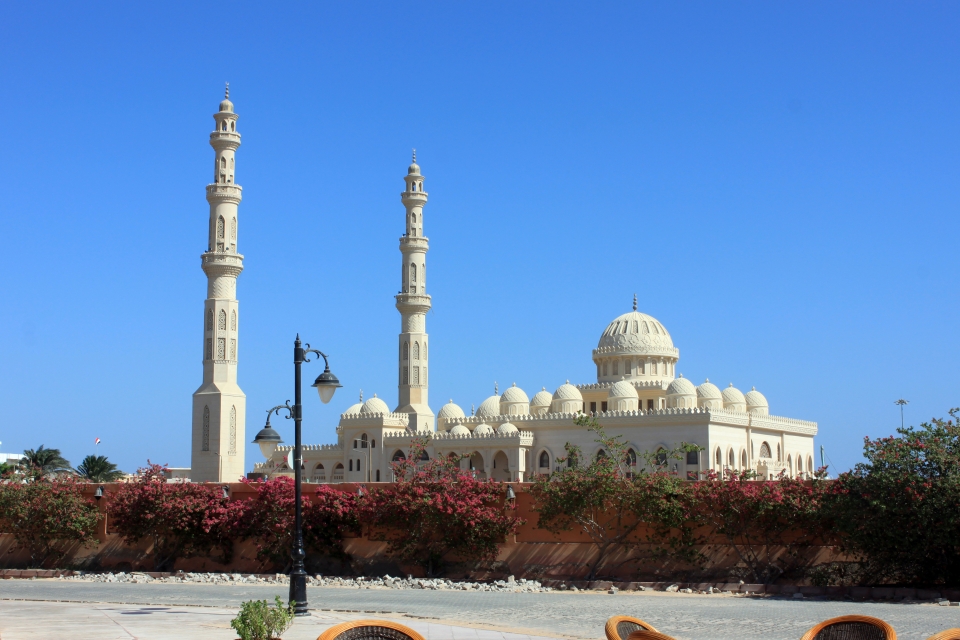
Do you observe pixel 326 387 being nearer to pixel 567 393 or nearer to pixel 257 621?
pixel 257 621

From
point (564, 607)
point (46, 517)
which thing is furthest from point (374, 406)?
point (564, 607)

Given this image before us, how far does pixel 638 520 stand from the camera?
2428 cm

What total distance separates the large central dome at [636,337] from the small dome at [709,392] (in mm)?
3643

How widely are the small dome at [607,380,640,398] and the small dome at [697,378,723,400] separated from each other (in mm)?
2710

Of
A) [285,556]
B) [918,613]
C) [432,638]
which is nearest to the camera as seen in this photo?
[432,638]

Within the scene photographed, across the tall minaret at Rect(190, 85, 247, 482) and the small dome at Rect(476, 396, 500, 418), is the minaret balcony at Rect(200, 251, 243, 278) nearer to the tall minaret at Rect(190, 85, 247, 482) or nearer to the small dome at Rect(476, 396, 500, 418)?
the tall minaret at Rect(190, 85, 247, 482)

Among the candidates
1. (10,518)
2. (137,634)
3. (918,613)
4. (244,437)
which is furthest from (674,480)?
(244,437)

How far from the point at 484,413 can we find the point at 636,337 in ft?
25.6

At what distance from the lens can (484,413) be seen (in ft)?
176

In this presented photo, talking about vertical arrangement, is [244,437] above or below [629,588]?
above

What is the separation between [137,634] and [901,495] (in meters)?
13.1

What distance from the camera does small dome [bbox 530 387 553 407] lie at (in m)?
53.4

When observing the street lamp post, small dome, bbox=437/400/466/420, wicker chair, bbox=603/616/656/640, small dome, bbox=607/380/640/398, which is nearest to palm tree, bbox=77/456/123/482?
small dome, bbox=437/400/466/420

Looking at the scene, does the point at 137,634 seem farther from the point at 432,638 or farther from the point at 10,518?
the point at 10,518
